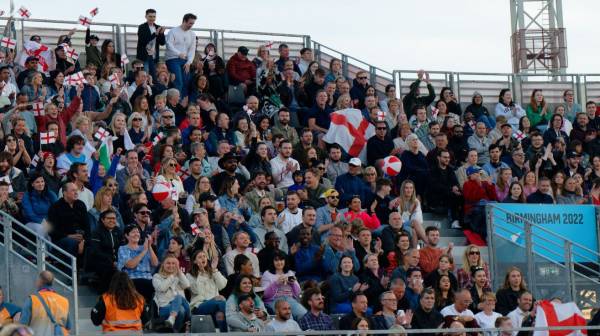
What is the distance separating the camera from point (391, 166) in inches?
1000

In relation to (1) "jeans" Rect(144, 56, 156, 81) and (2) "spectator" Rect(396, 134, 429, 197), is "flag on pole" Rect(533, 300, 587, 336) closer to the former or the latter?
(2) "spectator" Rect(396, 134, 429, 197)

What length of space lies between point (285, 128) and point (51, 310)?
9712 mm

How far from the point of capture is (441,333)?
18.7 m

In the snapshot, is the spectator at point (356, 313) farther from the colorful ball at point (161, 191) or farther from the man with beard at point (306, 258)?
the colorful ball at point (161, 191)

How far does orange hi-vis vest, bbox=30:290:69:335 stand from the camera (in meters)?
17.0

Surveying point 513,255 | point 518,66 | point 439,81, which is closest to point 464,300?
point 513,255

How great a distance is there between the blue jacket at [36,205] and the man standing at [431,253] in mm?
4993

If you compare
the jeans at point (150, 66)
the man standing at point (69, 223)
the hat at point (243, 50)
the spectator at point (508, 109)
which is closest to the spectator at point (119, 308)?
the man standing at point (69, 223)

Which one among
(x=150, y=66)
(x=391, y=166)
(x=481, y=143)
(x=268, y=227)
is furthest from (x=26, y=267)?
(x=481, y=143)

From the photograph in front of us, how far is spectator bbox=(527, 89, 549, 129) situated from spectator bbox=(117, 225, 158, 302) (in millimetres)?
11864

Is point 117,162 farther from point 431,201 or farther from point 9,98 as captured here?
point 431,201

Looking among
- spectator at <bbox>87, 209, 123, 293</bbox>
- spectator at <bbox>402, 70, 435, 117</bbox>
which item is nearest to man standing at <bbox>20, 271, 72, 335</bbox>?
spectator at <bbox>87, 209, 123, 293</bbox>

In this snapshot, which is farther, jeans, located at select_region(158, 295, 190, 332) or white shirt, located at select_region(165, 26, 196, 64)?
white shirt, located at select_region(165, 26, 196, 64)

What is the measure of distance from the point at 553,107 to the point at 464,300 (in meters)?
12.6
